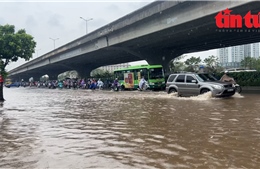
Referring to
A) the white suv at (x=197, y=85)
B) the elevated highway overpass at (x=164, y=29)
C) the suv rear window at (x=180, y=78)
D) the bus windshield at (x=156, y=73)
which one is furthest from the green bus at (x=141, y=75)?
the suv rear window at (x=180, y=78)

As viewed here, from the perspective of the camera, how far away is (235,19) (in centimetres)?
2125

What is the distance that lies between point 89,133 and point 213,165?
3.51 metres

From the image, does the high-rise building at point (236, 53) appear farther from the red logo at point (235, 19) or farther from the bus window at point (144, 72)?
the red logo at point (235, 19)

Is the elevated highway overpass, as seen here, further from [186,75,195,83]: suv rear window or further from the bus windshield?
[186,75,195,83]: suv rear window

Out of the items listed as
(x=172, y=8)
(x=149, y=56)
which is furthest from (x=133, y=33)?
(x=149, y=56)

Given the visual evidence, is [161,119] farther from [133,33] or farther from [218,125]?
[133,33]

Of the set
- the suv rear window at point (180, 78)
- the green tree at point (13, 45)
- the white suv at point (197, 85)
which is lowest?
the white suv at point (197, 85)

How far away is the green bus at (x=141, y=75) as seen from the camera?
89.3 ft

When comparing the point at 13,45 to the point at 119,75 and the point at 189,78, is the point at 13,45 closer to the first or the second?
the point at 119,75

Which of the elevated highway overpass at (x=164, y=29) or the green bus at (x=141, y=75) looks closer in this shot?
the elevated highway overpass at (x=164, y=29)

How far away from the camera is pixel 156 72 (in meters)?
27.5

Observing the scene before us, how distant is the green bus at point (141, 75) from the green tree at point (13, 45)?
400 inches

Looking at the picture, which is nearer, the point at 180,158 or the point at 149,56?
the point at 180,158

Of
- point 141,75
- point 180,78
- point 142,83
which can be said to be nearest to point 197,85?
point 180,78
